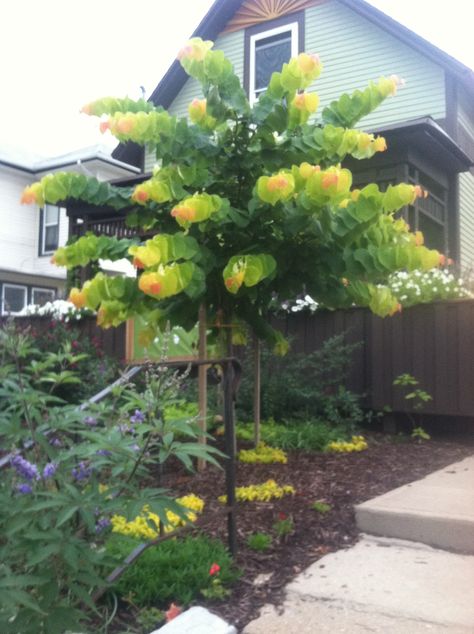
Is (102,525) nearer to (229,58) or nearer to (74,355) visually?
(74,355)

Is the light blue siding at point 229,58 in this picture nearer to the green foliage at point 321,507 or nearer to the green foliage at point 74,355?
the green foliage at point 74,355

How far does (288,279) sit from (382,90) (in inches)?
56.9

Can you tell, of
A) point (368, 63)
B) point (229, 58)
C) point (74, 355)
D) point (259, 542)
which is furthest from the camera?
point (229, 58)

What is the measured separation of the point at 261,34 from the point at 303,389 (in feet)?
32.6

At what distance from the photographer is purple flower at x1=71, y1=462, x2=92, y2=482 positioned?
2.39 m

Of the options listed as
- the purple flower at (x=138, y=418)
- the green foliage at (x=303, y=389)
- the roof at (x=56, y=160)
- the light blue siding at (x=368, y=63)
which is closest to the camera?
the purple flower at (x=138, y=418)

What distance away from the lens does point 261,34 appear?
14.1 m

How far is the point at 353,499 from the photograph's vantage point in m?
4.29

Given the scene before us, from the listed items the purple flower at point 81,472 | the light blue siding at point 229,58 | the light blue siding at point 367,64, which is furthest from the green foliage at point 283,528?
the light blue siding at point 229,58

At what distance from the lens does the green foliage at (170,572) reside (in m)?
2.92

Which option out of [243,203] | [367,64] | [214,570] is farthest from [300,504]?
[367,64]

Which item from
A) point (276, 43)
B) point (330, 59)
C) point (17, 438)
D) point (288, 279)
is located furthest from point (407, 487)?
point (276, 43)

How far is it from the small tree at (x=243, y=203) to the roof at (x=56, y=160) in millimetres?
13756

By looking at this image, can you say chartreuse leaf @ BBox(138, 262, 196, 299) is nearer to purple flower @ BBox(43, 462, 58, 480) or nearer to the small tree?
the small tree
